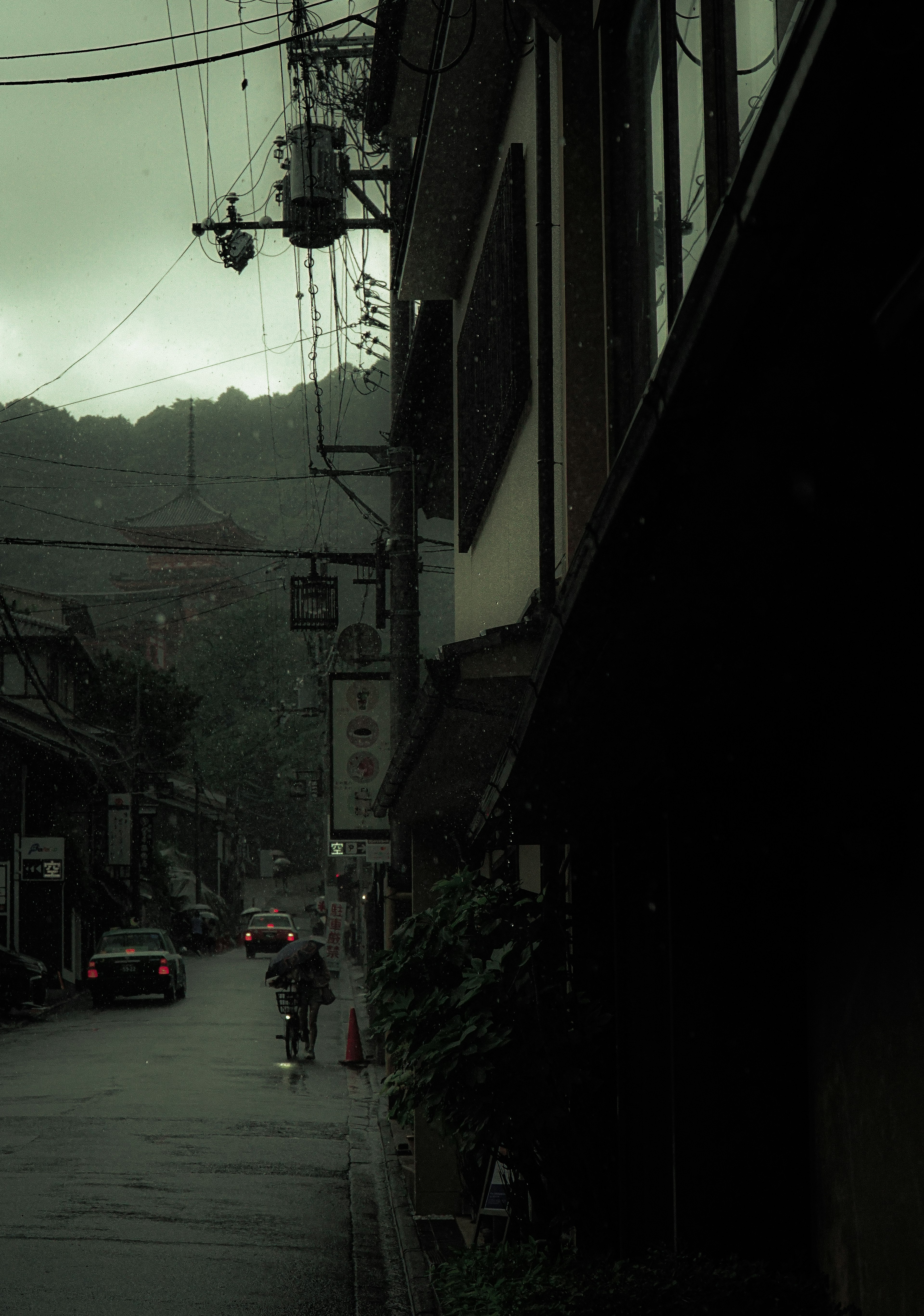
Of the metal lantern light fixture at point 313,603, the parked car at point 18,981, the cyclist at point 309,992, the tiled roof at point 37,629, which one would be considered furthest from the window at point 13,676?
the cyclist at point 309,992

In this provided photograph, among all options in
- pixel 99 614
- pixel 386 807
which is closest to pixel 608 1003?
pixel 386 807

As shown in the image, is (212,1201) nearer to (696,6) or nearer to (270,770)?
(696,6)

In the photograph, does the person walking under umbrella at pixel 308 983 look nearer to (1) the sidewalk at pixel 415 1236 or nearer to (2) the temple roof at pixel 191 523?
(1) the sidewalk at pixel 415 1236

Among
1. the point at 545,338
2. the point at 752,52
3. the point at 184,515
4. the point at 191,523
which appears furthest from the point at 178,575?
the point at 752,52

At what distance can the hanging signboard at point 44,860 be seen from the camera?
115ft

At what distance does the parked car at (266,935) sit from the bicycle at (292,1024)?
1396 inches

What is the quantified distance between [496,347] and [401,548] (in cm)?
831

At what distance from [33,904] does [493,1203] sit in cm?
3416

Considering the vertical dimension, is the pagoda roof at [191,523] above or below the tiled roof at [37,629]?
above

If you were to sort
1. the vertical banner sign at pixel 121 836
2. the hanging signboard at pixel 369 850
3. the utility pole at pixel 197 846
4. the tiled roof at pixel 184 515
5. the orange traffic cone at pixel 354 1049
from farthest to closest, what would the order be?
the tiled roof at pixel 184 515 < the utility pole at pixel 197 846 < the vertical banner sign at pixel 121 836 < the hanging signboard at pixel 369 850 < the orange traffic cone at pixel 354 1049

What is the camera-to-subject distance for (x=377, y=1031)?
6461 mm

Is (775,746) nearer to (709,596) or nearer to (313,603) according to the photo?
(709,596)

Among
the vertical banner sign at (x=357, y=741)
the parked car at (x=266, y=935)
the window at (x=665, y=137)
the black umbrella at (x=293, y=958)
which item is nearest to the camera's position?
the window at (x=665, y=137)

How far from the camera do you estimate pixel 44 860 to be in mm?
35156
